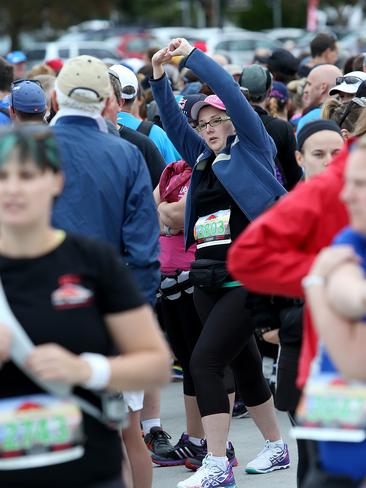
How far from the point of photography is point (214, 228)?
655cm

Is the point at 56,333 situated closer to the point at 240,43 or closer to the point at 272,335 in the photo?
the point at 272,335

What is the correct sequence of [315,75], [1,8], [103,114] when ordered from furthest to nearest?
[1,8] → [315,75] → [103,114]

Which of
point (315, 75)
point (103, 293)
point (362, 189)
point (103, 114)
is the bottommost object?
point (315, 75)

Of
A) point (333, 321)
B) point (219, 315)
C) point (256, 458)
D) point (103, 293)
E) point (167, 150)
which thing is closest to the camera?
point (333, 321)

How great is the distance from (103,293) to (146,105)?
7.22 metres

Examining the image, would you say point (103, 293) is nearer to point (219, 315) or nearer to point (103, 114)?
point (103, 114)

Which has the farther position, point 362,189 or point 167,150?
point 167,150

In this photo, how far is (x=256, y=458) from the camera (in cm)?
714

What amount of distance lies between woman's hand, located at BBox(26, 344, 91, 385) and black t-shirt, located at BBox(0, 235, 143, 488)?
123 mm

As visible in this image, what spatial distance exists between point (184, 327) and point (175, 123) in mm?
1190

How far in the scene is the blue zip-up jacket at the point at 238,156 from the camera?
6.20 metres

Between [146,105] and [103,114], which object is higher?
[103,114]

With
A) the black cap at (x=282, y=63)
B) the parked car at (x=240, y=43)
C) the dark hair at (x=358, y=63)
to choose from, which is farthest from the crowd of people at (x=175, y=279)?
the parked car at (x=240, y=43)

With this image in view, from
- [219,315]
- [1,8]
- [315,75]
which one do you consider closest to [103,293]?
[219,315]
